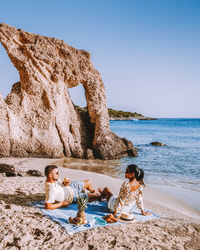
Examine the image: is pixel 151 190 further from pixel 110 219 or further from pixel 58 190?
pixel 58 190

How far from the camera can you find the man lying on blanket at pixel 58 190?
478 cm

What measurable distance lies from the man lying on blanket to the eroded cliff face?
7374 mm

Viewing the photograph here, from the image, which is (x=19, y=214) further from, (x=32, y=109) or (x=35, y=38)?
(x=35, y=38)

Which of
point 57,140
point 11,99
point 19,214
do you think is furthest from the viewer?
point 57,140

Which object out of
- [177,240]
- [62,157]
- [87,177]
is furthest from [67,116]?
[177,240]

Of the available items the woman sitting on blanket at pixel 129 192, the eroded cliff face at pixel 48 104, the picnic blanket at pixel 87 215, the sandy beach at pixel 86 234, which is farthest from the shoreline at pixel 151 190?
the woman sitting on blanket at pixel 129 192

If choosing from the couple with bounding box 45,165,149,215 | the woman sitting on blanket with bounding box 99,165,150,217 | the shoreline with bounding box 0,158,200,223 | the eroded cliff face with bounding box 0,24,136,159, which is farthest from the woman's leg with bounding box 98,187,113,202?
the eroded cliff face with bounding box 0,24,136,159

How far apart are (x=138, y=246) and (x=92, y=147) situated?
39.3 feet

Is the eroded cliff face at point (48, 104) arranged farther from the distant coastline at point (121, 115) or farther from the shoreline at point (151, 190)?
the distant coastline at point (121, 115)

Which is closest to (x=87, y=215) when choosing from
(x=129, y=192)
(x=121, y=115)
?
(x=129, y=192)

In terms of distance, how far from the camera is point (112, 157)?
50.5 feet

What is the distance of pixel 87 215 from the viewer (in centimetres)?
471

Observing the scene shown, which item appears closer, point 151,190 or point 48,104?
point 151,190

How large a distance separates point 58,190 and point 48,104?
351 inches
